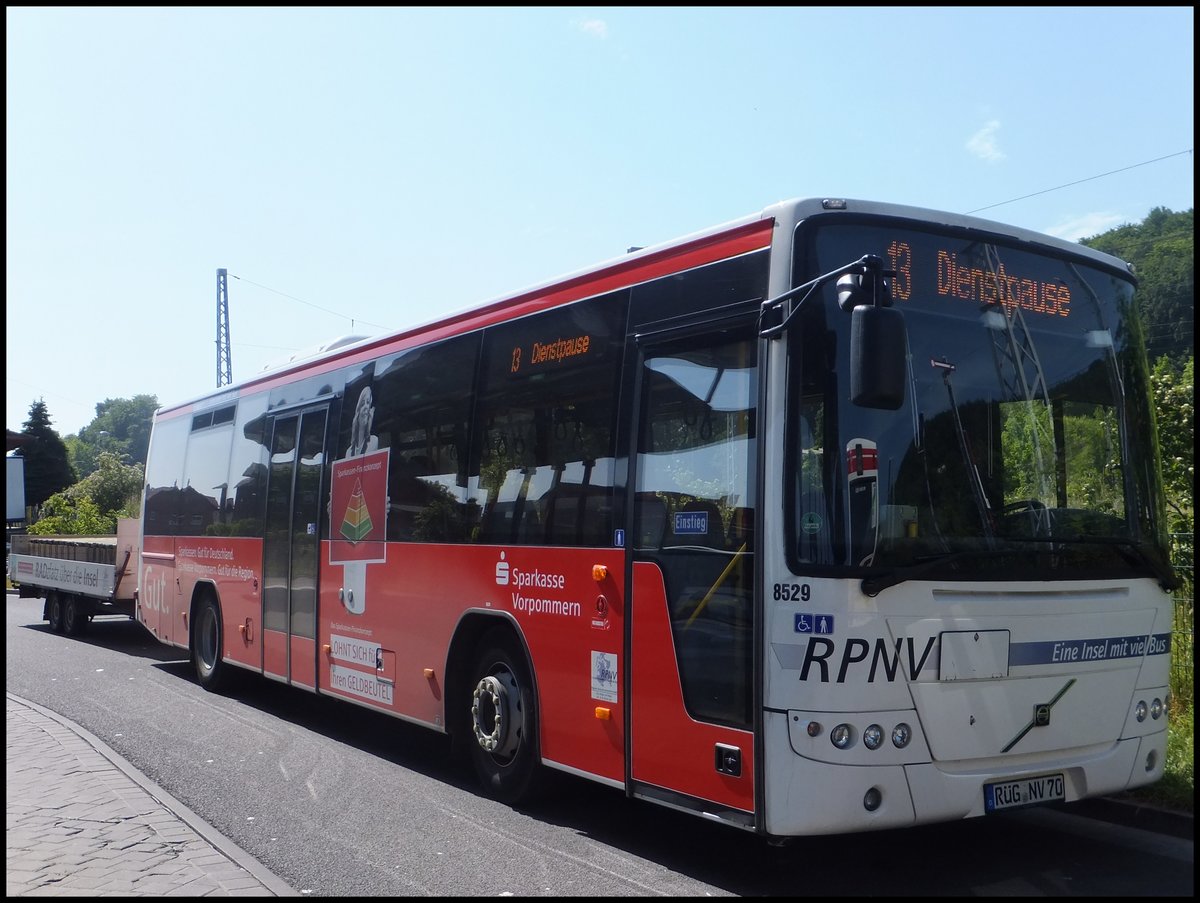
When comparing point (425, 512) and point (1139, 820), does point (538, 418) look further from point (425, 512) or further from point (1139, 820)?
point (1139, 820)

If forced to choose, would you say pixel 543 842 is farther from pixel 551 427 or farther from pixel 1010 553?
pixel 1010 553

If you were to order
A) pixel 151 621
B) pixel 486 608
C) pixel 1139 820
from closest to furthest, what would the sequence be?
1. pixel 1139 820
2. pixel 486 608
3. pixel 151 621

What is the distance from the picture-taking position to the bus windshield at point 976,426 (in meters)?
5.64

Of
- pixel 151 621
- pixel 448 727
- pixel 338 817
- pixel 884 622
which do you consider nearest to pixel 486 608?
pixel 448 727

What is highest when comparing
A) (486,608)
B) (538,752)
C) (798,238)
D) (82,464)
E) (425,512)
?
(82,464)

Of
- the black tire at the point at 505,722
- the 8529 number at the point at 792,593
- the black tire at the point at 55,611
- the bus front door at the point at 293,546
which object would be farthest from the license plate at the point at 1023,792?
the black tire at the point at 55,611

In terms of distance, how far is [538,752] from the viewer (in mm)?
7496

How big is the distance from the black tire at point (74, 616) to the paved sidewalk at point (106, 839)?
1180 cm

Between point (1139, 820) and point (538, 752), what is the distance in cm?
358

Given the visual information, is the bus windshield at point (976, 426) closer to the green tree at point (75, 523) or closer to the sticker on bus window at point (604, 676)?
the sticker on bus window at point (604, 676)

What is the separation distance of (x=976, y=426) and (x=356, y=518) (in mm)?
5734

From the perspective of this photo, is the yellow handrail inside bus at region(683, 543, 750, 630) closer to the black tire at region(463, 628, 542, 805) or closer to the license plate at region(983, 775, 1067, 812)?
the license plate at region(983, 775, 1067, 812)

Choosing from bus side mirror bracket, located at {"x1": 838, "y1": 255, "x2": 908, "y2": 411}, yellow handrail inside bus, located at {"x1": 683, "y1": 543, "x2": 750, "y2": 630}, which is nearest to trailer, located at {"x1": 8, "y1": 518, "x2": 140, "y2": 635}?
yellow handrail inside bus, located at {"x1": 683, "y1": 543, "x2": 750, "y2": 630}

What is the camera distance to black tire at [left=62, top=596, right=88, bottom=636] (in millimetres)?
20375
